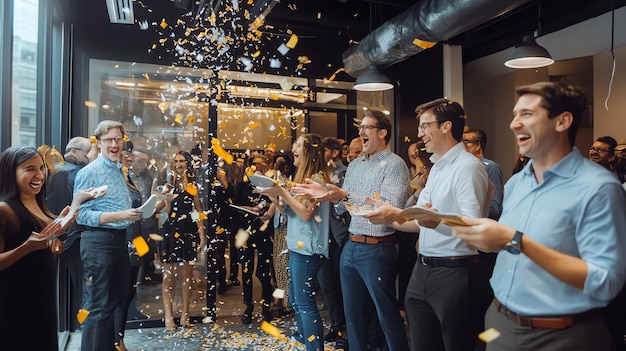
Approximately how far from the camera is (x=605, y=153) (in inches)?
173

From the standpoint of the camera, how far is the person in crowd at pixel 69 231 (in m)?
3.81

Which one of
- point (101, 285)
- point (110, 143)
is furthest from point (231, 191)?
point (101, 285)

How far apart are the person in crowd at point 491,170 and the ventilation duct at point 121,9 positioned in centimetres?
308

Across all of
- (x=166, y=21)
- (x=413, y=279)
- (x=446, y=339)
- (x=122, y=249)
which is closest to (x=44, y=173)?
(x=122, y=249)

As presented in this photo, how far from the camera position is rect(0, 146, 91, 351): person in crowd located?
7.09 feet

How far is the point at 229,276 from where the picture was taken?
593cm

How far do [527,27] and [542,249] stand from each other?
19.0ft

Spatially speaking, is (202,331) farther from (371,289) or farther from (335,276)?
(371,289)

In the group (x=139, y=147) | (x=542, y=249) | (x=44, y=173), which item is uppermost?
(x=139, y=147)

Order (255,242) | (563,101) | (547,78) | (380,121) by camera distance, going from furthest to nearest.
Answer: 1. (547,78)
2. (255,242)
3. (380,121)
4. (563,101)

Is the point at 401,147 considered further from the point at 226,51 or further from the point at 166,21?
the point at 166,21

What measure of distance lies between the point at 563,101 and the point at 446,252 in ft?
3.21

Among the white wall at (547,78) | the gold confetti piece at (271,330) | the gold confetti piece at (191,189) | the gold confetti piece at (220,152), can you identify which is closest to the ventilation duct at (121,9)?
the gold confetti piece at (220,152)

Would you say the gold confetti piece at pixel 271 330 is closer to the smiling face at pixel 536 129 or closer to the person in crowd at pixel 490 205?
the person in crowd at pixel 490 205
